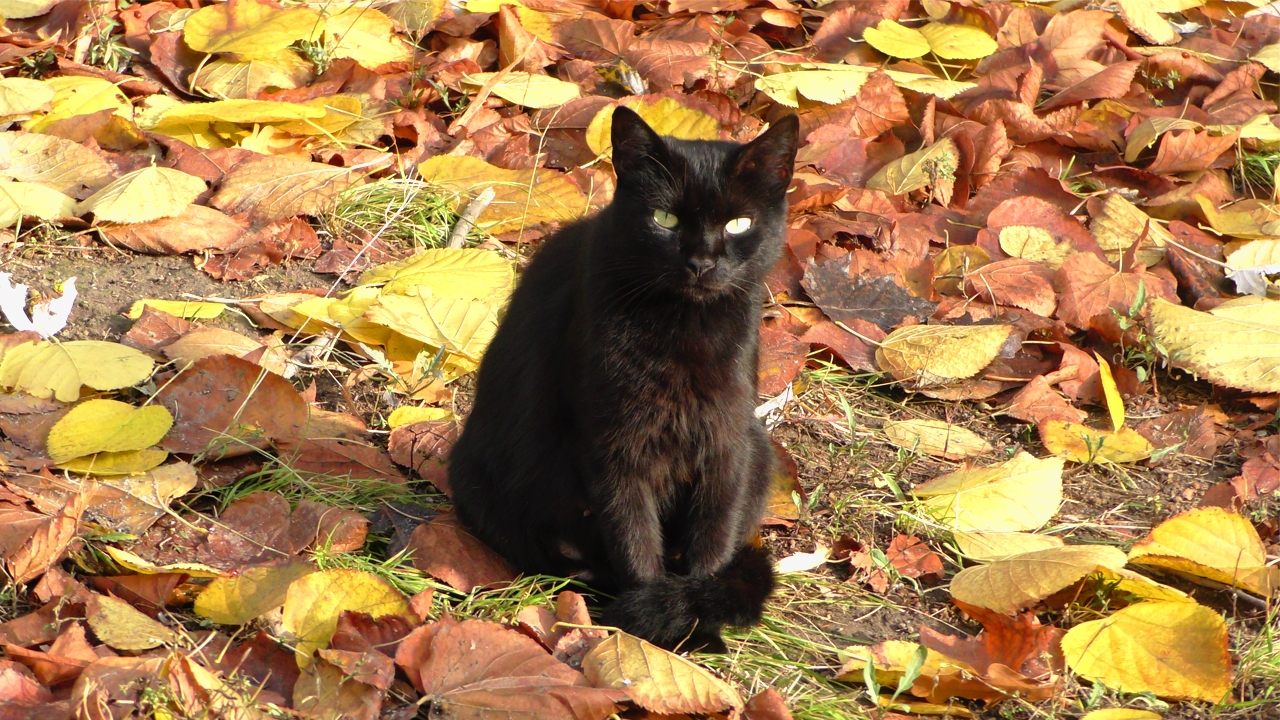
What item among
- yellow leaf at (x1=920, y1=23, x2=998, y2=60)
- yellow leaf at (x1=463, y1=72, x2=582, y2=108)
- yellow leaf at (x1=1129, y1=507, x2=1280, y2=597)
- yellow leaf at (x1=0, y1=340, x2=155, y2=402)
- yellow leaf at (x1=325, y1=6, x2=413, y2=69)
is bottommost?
yellow leaf at (x1=1129, y1=507, x2=1280, y2=597)

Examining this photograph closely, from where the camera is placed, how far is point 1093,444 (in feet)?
8.75

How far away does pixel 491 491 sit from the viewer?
88.9 inches

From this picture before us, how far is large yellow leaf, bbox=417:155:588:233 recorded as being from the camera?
3.32 m

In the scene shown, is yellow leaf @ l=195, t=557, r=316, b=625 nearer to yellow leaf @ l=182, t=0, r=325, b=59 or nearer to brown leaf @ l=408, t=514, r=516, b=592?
brown leaf @ l=408, t=514, r=516, b=592

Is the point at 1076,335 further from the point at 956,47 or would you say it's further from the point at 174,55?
the point at 174,55

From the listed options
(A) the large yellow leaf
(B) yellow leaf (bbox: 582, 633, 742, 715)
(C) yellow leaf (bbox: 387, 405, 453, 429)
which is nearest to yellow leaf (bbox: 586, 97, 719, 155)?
(A) the large yellow leaf

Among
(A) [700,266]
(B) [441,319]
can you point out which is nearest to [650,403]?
(A) [700,266]

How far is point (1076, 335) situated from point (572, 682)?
6.81ft

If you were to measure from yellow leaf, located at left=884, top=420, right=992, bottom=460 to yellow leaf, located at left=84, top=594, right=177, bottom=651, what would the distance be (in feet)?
5.80

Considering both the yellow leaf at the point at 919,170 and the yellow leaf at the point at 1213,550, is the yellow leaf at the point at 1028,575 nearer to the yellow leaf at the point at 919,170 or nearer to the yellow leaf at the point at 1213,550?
the yellow leaf at the point at 1213,550

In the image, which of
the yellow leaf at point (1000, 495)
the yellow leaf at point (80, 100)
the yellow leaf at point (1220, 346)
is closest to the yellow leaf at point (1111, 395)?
the yellow leaf at point (1220, 346)

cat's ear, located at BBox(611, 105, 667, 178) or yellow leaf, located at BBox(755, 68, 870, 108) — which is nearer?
cat's ear, located at BBox(611, 105, 667, 178)

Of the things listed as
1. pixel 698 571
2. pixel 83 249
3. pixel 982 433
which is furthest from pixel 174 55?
pixel 982 433

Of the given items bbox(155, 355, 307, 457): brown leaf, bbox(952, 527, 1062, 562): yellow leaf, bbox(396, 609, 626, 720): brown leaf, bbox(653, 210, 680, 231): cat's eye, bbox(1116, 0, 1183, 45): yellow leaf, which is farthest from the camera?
bbox(1116, 0, 1183, 45): yellow leaf
